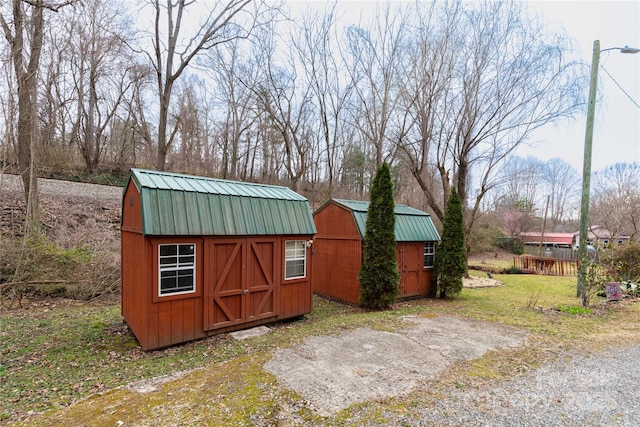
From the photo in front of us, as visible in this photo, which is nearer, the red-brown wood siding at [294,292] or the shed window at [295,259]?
the red-brown wood siding at [294,292]

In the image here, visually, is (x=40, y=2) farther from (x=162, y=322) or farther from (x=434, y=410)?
(x=434, y=410)

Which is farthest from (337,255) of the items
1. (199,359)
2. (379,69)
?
(379,69)

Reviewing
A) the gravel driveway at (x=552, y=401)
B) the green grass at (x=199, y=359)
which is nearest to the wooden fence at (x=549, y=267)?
the green grass at (x=199, y=359)

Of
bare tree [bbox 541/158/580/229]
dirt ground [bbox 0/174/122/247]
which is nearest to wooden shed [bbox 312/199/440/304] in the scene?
dirt ground [bbox 0/174/122/247]

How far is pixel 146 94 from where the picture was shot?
1933cm

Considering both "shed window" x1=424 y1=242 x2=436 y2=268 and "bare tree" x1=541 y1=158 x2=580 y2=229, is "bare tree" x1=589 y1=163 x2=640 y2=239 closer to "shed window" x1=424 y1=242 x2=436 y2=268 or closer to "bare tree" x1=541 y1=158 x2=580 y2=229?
"bare tree" x1=541 y1=158 x2=580 y2=229

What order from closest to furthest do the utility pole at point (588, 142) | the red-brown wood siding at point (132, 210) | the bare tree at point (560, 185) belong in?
the red-brown wood siding at point (132, 210) < the utility pole at point (588, 142) < the bare tree at point (560, 185)

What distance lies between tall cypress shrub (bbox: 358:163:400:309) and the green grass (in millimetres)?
539

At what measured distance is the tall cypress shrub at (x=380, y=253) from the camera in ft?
26.6

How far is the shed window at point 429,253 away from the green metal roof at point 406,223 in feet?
0.78

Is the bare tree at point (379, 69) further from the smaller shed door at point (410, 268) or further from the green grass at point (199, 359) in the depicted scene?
the green grass at point (199, 359)

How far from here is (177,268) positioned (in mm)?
5250

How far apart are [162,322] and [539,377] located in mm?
5633

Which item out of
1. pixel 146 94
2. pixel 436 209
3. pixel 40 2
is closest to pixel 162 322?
pixel 40 2
